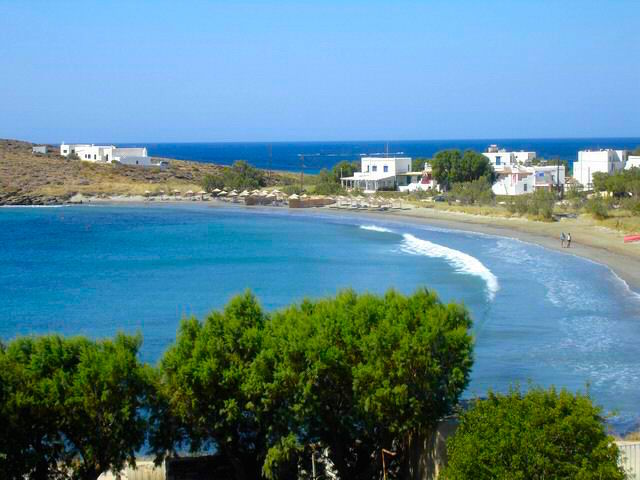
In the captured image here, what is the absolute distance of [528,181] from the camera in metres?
77.2

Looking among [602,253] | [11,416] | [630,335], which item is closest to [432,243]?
[602,253]

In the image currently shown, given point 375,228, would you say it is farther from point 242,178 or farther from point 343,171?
point 242,178

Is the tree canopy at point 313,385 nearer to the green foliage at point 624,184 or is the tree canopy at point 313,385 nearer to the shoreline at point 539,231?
the shoreline at point 539,231

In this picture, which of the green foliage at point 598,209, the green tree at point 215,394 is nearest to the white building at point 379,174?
the green foliage at point 598,209

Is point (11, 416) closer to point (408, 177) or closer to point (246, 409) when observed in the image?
point (246, 409)

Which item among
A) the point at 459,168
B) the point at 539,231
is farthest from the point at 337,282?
the point at 459,168

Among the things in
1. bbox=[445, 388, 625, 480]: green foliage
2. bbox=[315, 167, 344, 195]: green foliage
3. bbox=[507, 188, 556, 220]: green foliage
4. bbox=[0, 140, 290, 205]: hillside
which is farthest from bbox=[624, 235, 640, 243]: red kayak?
bbox=[0, 140, 290, 205]: hillside

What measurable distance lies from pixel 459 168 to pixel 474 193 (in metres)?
7.88

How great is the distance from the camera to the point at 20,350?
14312mm

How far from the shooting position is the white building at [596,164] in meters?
82.5

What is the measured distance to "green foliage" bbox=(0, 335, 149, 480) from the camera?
13.3 metres

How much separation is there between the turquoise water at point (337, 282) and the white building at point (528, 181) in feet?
44.9

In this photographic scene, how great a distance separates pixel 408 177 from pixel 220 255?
40642mm

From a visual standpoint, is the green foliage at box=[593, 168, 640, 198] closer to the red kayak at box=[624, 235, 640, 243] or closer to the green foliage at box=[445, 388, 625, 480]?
the red kayak at box=[624, 235, 640, 243]
